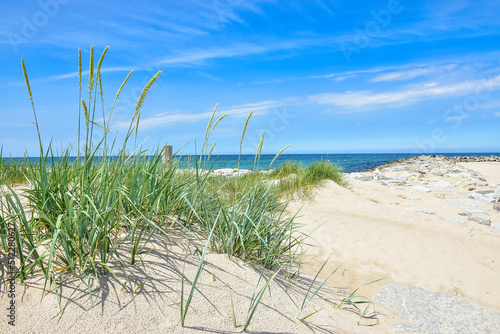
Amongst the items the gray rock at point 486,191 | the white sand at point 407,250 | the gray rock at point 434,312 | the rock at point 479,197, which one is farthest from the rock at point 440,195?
the gray rock at point 434,312

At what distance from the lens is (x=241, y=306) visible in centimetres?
217

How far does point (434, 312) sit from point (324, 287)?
108 centimetres

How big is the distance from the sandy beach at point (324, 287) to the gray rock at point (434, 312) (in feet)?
0.04

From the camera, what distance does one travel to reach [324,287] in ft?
10.6

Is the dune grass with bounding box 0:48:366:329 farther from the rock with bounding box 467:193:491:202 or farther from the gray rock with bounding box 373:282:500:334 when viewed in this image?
the rock with bounding box 467:193:491:202

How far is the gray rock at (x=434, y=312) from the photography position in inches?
114

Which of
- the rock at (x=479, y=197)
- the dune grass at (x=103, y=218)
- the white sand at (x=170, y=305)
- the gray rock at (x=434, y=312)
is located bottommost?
the gray rock at (x=434, y=312)

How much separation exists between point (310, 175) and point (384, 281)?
15.7 ft

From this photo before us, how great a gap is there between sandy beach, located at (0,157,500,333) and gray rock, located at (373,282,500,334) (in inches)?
0.5

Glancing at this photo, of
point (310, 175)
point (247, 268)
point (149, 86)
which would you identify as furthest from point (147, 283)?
point (310, 175)

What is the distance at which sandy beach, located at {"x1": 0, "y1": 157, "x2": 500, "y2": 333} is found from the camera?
1858mm

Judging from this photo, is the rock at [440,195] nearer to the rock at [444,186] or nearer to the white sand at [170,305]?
the rock at [444,186]

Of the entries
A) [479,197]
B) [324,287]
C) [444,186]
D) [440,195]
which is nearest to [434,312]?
[324,287]

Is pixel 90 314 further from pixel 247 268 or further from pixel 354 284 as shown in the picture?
pixel 354 284
